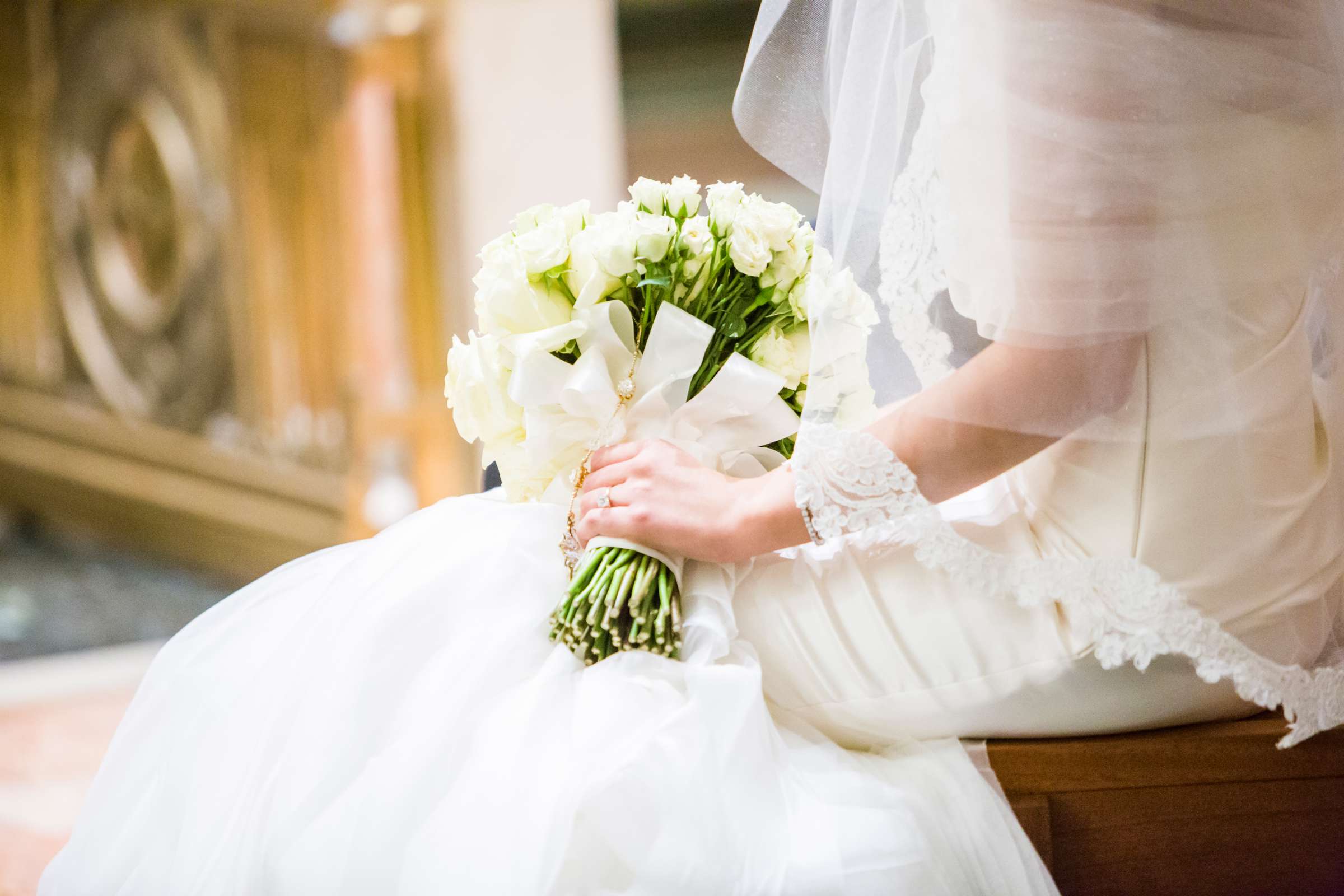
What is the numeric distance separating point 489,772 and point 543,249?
1.67 ft

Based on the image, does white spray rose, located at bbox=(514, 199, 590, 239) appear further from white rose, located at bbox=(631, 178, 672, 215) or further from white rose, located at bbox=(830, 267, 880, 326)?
white rose, located at bbox=(830, 267, 880, 326)

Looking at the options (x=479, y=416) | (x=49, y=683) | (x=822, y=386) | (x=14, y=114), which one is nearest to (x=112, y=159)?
(x=14, y=114)

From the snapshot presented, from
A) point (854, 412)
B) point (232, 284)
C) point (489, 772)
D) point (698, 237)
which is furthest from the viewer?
point (232, 284)

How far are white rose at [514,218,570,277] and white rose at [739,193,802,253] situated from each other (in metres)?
0.19

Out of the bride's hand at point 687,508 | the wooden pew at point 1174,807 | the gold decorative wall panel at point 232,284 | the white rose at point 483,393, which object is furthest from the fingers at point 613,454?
the gold decorative wall panel at point 232,284

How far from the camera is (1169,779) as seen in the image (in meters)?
1.00

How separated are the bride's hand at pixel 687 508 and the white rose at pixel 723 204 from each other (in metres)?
0.24

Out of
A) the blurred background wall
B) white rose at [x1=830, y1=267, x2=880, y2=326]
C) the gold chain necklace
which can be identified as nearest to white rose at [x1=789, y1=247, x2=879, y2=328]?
white rose at [x1=830, y1=267, x2=880, y2=326]

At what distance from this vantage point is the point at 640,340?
1.12 m

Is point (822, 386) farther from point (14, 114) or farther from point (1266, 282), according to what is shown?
point (14, 114)

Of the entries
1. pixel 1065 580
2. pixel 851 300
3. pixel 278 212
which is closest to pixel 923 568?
pixel 1065 580

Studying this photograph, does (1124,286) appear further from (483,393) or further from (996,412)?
(483,393)

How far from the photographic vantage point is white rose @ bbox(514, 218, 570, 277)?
3.54ft

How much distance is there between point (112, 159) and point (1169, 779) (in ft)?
17.1
